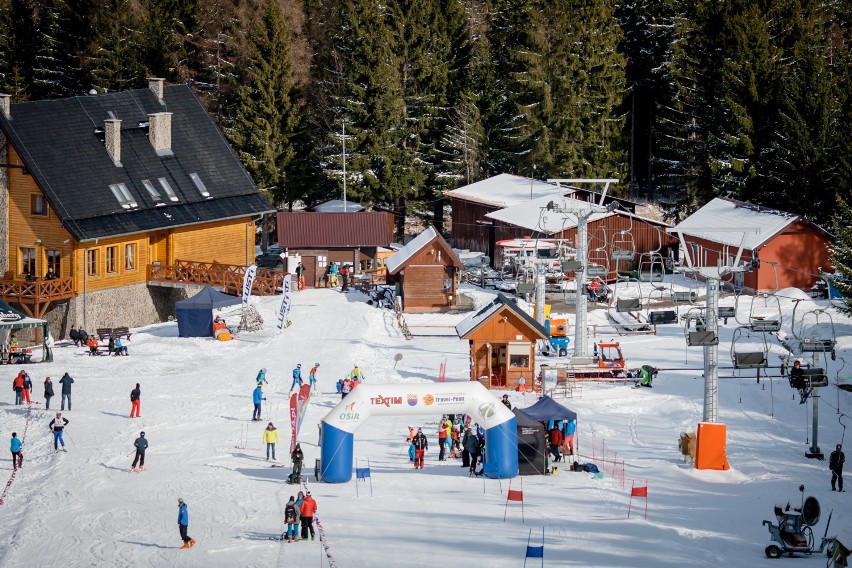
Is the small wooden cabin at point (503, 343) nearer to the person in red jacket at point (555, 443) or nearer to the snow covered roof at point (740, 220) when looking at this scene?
the person in red jacket at point (555, 443)

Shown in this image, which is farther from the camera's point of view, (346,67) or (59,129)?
(346,67)

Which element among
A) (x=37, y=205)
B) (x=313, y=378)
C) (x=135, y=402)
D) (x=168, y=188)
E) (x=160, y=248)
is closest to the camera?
(x=135, y=402)

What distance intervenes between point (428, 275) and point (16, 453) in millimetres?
27463

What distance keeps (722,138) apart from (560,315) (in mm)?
19038

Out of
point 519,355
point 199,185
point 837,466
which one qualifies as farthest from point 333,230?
point 837,466

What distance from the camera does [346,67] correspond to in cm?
8675

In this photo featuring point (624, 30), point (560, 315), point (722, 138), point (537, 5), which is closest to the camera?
point (560, 315)

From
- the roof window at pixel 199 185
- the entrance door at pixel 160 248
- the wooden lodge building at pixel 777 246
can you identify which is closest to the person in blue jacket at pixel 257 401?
the entrance door at pixel 160 248

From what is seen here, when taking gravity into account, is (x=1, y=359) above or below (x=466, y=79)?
below

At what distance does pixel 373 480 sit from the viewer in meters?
39.7

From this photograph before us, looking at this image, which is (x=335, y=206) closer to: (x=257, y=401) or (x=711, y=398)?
(x=257, y=401)

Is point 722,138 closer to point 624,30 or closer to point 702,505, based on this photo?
point 624,30

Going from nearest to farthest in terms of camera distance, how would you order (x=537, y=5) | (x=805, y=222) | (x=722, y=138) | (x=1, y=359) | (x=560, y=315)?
(x=1, y=359) < (x=560, y=315) < (x=805, y=222) < (x=722, y=138) < (x=537, y=5)

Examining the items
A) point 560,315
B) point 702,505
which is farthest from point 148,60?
point 702,505
